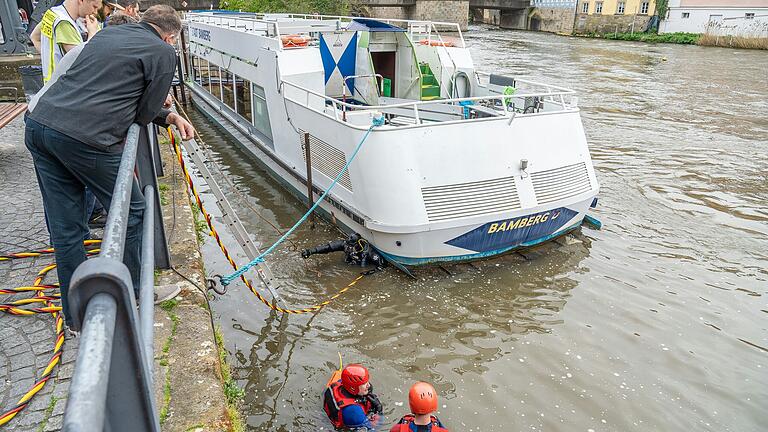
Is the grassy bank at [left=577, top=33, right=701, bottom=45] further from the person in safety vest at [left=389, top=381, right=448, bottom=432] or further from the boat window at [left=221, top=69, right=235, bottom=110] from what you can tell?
the person in safety vest at [left=389, top=381, right=448, bottom=432]

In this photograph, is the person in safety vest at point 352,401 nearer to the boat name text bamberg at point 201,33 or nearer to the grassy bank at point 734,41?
the boat name text bamberg at point 201,33

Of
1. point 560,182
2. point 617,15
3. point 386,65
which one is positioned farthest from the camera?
point 617,15

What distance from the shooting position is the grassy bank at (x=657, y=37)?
144 ft

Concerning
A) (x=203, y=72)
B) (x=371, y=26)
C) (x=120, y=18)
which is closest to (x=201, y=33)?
(x=203, y=72)

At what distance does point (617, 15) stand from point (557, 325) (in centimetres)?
5197

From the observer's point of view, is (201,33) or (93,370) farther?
(201,33)

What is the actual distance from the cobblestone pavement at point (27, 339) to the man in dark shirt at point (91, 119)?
1.56ft

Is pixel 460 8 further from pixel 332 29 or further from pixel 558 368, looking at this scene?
pixel 558 368

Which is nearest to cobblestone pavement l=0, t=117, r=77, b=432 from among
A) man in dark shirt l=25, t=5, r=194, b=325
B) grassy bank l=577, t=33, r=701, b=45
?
man in dark shirt l=25, t=5, r=194, b=325

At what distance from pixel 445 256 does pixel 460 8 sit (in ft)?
165

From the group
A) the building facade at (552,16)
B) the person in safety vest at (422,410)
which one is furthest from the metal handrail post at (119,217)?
the building facade at (552,16)

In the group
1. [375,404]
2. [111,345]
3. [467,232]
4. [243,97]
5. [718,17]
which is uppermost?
[718,17]

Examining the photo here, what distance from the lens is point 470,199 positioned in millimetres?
7234

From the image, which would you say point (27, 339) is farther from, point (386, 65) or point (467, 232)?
point (386, 65)
